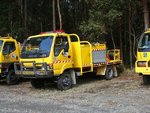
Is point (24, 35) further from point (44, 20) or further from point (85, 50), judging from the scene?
point (85, 50)

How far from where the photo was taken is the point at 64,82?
16.7 metres

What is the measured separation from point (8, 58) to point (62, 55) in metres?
3.89

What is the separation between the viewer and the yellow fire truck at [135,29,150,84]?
15.8 meters

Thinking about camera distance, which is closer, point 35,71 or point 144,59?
point 144,59

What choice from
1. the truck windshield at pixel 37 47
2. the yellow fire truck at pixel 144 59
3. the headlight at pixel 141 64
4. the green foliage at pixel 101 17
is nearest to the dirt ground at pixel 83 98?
the yellow fire truck at pixel 144 59

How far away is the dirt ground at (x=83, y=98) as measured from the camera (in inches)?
458

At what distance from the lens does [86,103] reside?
41.8 ft

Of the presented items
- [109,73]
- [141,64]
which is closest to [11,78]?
[109,73]

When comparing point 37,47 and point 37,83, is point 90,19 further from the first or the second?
point 37,47

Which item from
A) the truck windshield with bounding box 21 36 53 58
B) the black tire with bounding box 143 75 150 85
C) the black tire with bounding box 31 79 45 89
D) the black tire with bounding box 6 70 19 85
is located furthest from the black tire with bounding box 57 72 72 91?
the black tire with bounding box 6 70 19 85

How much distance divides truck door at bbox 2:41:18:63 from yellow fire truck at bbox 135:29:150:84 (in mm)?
6514

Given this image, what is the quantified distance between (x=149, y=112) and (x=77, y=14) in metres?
22.5

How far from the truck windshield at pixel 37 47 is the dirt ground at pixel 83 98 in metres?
1.51

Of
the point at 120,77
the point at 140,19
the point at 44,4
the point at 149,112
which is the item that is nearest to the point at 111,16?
the point at 120,77
